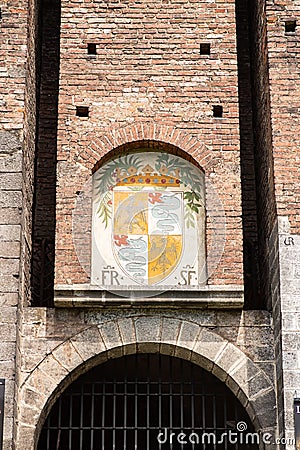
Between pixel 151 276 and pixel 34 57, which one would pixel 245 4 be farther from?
pixel 151 276

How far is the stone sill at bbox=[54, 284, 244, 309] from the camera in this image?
9.16 m

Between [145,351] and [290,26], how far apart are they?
353cm

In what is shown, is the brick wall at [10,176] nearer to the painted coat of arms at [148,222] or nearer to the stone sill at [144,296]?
the stone sill at [144,296]

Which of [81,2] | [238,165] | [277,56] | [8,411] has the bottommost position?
[8,411]

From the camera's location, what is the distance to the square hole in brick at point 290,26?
32.7 ft

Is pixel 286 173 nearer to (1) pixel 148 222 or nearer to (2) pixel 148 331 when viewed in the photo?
(1) pixel 148 222

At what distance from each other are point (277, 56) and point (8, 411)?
4258 millimetres

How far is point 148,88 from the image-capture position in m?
9.95

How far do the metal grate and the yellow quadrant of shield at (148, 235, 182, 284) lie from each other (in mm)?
975

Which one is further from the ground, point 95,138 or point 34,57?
point 34,57

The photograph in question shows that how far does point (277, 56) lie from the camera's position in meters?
9.80

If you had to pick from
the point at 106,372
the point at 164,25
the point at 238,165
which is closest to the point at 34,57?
the point at 164,25

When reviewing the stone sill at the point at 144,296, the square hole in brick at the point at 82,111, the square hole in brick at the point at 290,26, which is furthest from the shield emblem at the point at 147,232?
the square hole in brick at the point at 290,26

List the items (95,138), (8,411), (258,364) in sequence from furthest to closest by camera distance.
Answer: (95,138), (258,364), (8,411)
